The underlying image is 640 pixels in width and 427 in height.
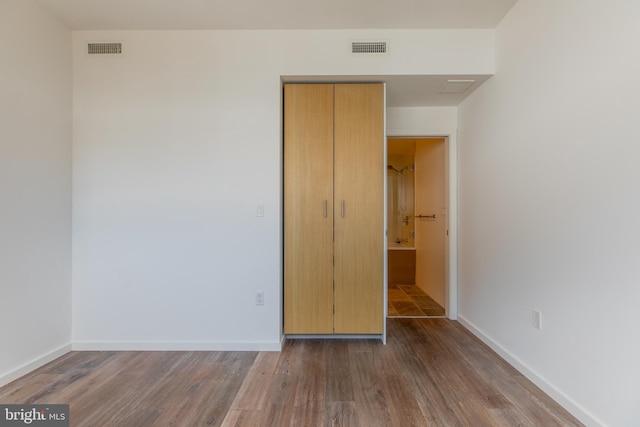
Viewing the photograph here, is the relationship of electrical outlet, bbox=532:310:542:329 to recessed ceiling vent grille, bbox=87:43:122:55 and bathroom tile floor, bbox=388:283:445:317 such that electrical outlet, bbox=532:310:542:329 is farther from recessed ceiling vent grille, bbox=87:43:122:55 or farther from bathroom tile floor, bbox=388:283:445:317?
recessed ceiling vent grille, bbox=87:43:122:55

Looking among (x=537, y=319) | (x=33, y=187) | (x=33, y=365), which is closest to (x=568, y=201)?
(x=537, y=319)

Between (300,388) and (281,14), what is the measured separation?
272 centimetres

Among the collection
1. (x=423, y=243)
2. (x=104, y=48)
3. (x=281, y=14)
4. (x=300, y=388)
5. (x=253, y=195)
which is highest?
(x=281, y=14)

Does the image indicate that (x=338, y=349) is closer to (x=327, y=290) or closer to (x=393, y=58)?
(x=327, y=290)

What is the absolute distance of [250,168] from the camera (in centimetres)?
242

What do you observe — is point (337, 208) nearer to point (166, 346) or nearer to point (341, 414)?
point (341, 414)

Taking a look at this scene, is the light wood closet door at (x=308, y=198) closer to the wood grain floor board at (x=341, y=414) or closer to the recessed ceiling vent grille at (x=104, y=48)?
the wood grain floor board at (x=341, y=414)

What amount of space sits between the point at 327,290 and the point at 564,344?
1.60 m

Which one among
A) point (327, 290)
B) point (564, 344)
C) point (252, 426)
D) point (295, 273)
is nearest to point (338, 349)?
point (327, 290)

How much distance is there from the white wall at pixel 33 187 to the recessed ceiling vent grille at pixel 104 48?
6.4 inches

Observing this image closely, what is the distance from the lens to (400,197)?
18.7 ft

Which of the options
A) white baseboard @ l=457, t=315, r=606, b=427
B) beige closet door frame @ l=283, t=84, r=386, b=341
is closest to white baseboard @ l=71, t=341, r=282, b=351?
beige closet door frame @ l=283, t=84, r=386, b=341

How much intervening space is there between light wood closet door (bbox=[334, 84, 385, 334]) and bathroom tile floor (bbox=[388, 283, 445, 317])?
3.00 feet

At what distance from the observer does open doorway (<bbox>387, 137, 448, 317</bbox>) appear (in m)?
3.36
